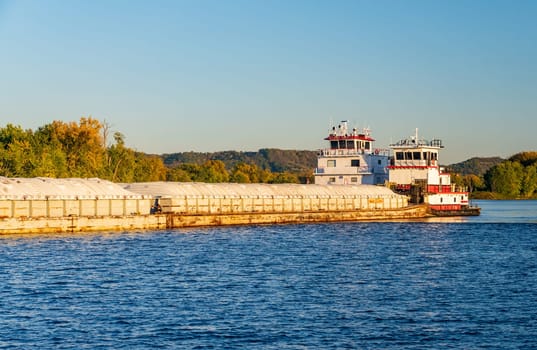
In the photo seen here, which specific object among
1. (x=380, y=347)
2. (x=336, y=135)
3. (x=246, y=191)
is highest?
(x=336, y=135)

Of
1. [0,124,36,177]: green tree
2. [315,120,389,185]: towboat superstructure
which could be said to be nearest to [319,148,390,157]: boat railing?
[315,120,389,185]: towboat superstructure

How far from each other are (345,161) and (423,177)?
13265mm

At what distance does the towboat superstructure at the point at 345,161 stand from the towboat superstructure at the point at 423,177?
15.4ft

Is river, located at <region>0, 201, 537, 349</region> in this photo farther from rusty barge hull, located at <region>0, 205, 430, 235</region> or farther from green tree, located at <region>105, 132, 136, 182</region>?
green tree, located at <region>105, 132, 136, 182</region>

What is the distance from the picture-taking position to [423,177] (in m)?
130

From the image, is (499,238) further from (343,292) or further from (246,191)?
(343,292)


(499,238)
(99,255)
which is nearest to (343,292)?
(99,255)

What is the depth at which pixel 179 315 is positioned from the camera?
4138 cm

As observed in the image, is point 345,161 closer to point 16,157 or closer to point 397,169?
point 397,169

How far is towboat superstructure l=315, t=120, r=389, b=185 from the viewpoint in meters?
136

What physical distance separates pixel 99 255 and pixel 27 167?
68.9 m

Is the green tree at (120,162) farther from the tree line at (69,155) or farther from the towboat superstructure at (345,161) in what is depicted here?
the towboat superstructure at (345,161)

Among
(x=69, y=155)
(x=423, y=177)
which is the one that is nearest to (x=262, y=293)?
(x=423, y=177)

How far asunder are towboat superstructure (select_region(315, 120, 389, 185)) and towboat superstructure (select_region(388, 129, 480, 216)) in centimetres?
468
